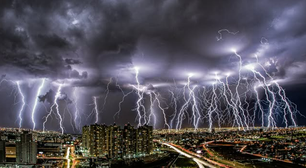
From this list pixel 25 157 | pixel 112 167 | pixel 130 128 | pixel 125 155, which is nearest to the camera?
pixel 112 167

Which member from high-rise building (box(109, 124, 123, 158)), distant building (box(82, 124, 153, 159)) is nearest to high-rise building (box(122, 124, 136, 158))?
distant building (box(82, 124, 153, 159))

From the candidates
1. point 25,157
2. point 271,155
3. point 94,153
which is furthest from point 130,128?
point 271,155

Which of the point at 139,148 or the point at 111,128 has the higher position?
the point at 111,128

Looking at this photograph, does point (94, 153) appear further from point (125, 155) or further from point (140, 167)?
point (140, 167)

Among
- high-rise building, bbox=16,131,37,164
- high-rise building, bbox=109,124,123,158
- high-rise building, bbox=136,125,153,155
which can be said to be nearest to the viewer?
high-rise building, bbox=16,131,37,164

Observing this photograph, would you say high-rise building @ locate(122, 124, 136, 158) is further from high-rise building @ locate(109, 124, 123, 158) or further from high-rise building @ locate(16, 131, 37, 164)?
high-rise building @ locate(16, 131, 37, 164)

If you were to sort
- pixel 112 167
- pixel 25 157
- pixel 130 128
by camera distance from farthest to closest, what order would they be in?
pixel 130 128 → pixel 25 157 → pixel 112 167

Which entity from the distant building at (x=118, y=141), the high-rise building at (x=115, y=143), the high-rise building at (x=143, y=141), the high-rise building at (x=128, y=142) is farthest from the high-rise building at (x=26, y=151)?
the high-rise building at (x=143, y=141)
